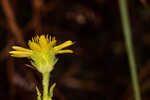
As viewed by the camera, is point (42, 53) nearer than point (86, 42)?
Yes

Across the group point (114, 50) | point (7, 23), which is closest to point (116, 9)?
point (114, 50)

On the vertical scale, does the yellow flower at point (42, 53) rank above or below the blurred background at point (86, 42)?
below

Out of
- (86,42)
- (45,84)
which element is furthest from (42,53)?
(86,42)

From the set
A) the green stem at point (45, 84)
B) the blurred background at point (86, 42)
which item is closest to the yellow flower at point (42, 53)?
the green stem at point (45, 84)

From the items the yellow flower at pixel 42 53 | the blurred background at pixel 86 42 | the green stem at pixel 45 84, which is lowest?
the green stem at pixel 45 84

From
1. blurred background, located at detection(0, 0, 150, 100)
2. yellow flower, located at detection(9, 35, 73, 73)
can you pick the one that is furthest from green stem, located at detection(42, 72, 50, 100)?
blurred background, located at detection(0, 0, 150, 100)

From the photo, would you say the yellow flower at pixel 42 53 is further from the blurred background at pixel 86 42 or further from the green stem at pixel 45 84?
the blurred background at pixel 86 42

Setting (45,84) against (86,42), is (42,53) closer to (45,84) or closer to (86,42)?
(45,84)

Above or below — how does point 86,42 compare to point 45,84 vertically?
above
